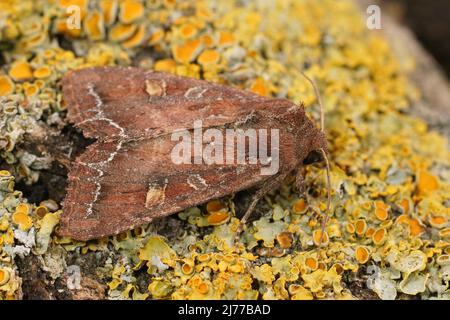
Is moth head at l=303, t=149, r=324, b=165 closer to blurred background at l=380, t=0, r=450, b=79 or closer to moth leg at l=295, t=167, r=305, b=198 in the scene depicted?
moth leg at l=295, t=167, r=305, b=198

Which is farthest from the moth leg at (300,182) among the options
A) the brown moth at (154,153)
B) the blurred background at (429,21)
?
the blurred background at (429,21)

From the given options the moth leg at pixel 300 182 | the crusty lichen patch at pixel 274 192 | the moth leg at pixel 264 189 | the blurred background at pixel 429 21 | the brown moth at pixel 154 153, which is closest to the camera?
the crusty lichen patch at pixel 274 192

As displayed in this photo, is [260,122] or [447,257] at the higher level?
[260,122]

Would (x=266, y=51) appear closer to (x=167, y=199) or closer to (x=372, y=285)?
(x=167, y=199)

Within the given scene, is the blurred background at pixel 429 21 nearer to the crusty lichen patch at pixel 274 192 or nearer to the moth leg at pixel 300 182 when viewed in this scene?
the crusty lichen patch at pixel 274 192

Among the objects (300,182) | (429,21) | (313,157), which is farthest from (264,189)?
(429,21)

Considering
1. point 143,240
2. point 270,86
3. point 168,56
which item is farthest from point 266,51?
point 143,240

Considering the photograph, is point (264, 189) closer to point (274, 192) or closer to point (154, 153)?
point (274, 192)
